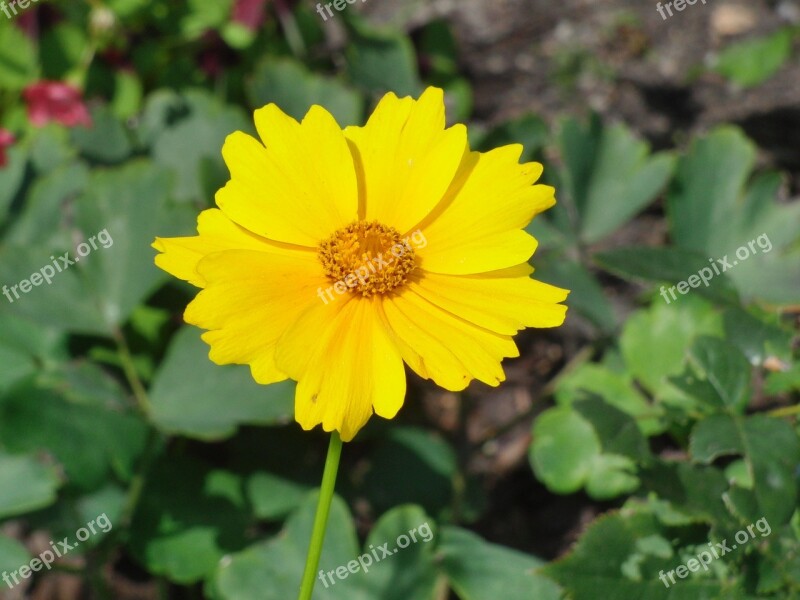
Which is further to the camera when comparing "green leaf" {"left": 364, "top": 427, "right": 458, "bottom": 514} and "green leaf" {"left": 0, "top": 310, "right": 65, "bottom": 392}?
"green leaf" {"left": 364, "top": 427, "right": 458, "bottom": 514}

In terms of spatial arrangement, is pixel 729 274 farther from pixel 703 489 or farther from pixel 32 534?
pixel 32 534

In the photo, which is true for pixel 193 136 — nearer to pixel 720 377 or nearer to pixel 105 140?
pixel 105 140

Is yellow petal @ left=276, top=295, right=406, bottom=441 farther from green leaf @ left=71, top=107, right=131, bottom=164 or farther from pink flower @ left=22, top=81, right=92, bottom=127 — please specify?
pink flower @ left=22, top=81, right=92, bottom=127

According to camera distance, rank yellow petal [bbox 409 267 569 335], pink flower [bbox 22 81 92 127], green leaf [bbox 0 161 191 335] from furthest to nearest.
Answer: pink flower [bbox 22 81 92 127] < green leaf [bbox 0 161 191 335] < yellow petal [bbox 409 267 569 335]

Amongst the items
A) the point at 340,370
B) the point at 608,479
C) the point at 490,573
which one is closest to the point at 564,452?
the point at 608,479

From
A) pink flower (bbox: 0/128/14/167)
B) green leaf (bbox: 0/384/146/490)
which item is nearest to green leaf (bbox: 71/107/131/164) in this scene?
pink flower (bbox: 0/128/14/167)

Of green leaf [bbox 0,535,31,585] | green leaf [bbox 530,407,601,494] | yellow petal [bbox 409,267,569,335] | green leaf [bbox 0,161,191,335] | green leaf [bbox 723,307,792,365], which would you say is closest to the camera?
yellow petal [bbox 409,267,569,335]

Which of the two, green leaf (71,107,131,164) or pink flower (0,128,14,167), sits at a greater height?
pink flower (0,128,14,167)
